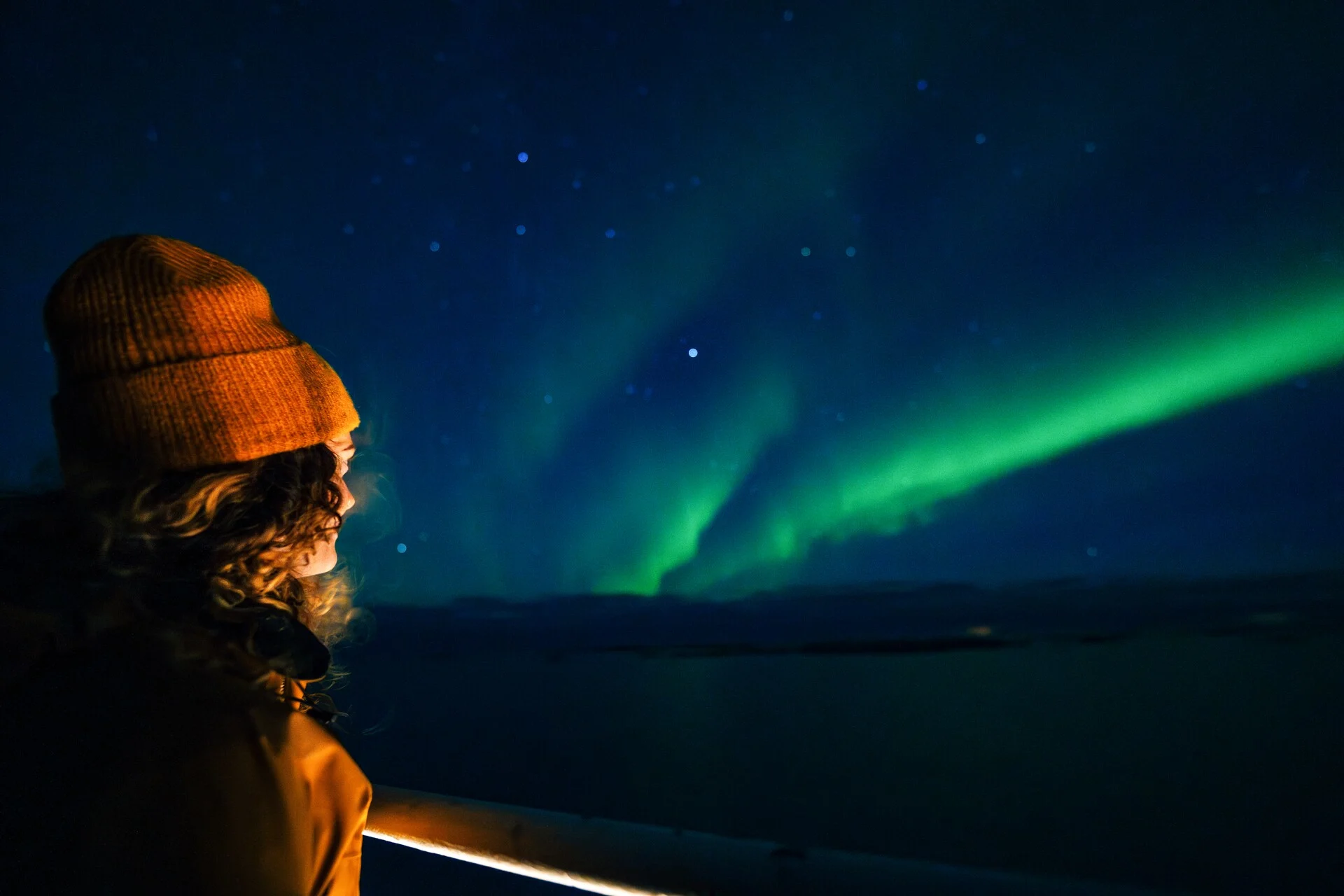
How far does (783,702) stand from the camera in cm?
5884

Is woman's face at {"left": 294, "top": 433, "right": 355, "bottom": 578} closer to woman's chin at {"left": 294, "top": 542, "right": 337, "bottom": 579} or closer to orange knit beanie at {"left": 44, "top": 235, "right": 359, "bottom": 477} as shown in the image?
woman's chin at {"left": 294, "top": 542, "right": 337, "bottom": 579}

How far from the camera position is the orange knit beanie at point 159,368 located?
1.03 m

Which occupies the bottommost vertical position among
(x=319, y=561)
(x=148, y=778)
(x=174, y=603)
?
(x=148, y=778)

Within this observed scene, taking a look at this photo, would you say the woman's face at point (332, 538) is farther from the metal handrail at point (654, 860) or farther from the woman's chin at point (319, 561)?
the metal handrail at point (654, 860)

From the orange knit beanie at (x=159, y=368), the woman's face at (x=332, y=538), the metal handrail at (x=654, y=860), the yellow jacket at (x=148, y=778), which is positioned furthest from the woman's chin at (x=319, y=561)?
the metal handrail at (x=654, y=860)

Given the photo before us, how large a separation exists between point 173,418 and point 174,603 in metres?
0.29

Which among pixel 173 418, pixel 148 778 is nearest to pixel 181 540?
pixel 173 418

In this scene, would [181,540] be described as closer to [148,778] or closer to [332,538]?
[332,538]

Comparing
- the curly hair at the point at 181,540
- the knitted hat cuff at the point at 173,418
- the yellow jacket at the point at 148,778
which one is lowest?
the yellow jacket at the point at 148,778

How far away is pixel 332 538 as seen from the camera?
3.84ft

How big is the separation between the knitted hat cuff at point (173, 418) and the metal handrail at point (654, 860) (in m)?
0.69

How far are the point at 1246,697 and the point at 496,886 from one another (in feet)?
184

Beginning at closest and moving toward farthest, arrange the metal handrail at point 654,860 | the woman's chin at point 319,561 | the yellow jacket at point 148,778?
1. the yellow jacket at point 148,778
2. the metal handrail at point 654,860
3. the woman's chin at point 319,561

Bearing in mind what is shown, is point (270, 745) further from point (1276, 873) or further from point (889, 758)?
point (889, 758)
